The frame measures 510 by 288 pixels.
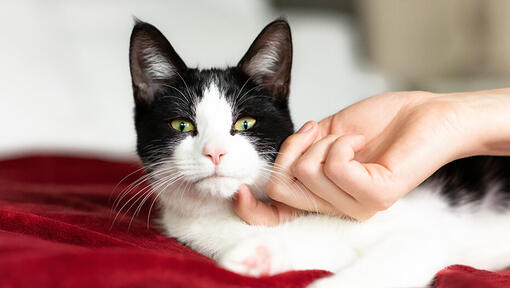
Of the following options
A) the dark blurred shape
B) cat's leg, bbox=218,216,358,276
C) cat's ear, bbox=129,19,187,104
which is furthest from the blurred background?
cat's leg, bbox=218,216,358,276

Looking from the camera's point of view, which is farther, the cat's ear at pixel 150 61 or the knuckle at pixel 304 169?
the cat's ear at pixel 150 61

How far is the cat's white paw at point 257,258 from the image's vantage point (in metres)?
0.90

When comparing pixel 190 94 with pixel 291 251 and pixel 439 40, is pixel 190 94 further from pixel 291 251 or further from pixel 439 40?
pixel 439 40

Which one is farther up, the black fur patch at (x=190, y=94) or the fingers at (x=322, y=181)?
the black fur patch at (x=190, y=94)

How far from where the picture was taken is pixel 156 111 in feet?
3.96

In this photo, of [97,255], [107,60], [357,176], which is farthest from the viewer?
[107,60]

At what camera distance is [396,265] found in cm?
93

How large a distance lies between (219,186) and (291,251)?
204mm

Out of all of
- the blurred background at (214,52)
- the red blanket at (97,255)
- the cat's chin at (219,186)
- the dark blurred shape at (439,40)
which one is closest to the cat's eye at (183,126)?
the cat's chin at (219,186)

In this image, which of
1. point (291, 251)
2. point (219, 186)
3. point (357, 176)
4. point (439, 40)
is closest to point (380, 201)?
point (357, 176)

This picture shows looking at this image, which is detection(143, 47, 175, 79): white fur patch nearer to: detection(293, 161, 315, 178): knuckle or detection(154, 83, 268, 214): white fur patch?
detection(154, 83, 268, 214): white fur patch

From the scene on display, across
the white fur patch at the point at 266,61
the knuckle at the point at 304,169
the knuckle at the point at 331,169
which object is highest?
the white fur patch at the point at 266,61

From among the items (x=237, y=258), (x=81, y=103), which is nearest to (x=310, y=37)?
(x=81, y=103)

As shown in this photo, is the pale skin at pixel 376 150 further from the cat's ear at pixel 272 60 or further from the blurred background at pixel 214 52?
the blurred background at pixel 214 52
